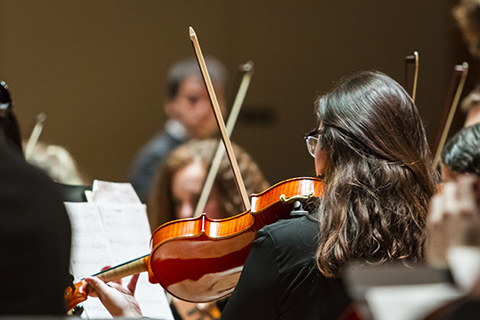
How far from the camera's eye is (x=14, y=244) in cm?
103

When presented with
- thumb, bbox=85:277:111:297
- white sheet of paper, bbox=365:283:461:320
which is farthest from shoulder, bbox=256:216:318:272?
white sheet of paper, bbox=365:283:461:320

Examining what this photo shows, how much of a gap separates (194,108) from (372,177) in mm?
2321

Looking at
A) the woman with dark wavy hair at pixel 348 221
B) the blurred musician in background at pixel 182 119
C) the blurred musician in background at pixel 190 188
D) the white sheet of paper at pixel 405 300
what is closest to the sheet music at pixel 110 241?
the woman with dark wavy hair at pixel 348 221

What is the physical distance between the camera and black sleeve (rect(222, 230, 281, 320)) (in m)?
1.43

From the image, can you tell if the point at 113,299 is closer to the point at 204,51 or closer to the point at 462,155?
the point at 462,155

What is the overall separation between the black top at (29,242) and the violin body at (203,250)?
63 cm

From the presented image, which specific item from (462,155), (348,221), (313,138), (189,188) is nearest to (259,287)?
(348,221)

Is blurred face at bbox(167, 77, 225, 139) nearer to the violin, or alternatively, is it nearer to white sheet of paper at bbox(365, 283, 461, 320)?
the violin

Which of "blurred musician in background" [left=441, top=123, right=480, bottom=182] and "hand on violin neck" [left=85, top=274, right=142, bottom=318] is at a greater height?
"blurred musician in background" [left=441, top=123, right=480, bottom=182]

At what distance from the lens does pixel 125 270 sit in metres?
1.72

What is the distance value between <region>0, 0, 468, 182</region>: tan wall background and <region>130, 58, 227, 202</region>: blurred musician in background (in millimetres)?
685

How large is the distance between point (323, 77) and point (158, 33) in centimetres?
105

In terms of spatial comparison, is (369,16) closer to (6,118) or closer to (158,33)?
(158,33)

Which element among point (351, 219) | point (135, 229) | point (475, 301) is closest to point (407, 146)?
point (351, 219)
